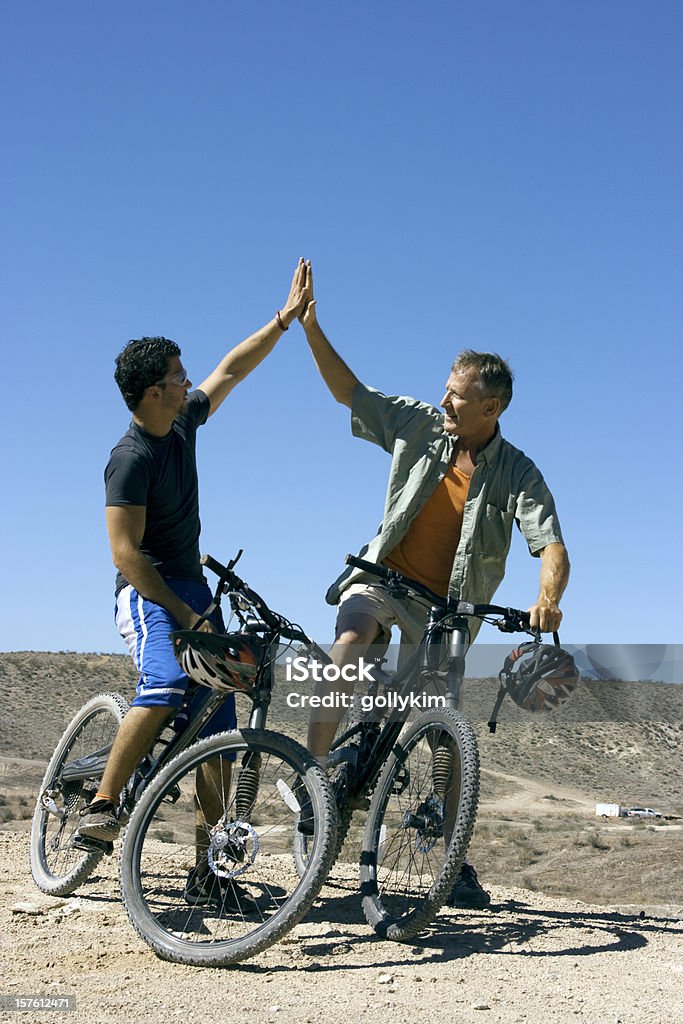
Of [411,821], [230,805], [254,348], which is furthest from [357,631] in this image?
[254,348]

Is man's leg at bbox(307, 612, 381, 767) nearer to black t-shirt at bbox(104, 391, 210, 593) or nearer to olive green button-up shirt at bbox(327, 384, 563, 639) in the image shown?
olive green button-up shirt at bbox(327, 384, 563, 639)

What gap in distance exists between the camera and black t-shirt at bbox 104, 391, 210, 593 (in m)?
4.79

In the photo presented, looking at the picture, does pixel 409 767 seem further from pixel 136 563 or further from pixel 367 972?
pixel 136 563

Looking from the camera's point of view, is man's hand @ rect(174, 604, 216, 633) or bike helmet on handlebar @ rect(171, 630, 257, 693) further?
man's hand @ rect(174, 604, 216, 633)

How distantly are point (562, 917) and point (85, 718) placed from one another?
9.40 feet

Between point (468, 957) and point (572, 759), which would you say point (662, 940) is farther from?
point (572, 759)

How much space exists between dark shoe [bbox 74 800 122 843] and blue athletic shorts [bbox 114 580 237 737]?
47 centimetres

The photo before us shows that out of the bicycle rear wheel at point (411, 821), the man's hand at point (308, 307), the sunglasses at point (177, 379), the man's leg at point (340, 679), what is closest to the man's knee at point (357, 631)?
the man's leg at point (340, 679)

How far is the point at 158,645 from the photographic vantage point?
185 inches

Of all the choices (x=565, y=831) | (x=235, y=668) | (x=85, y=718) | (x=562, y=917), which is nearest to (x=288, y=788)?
(x=235, y=668)

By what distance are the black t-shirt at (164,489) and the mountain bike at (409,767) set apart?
3.21 ft

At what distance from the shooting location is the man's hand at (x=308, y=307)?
573 centimetres

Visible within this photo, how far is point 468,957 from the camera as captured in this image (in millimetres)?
4152

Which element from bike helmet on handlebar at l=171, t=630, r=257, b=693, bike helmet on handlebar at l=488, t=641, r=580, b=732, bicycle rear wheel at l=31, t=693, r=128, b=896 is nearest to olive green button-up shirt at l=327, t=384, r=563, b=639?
bike helmet on handlebar at l=488, t=641, r=580, b=732
